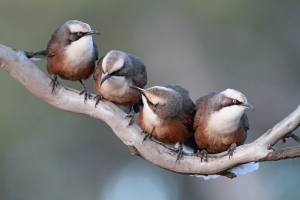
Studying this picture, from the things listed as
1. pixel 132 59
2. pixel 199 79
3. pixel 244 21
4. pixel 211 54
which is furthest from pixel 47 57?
pixel 244 21

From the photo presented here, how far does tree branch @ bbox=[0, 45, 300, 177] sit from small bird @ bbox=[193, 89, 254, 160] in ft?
0.60

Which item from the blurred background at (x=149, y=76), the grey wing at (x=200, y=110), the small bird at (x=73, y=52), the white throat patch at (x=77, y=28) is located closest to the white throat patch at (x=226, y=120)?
the grey wing at (x=200, y=110)

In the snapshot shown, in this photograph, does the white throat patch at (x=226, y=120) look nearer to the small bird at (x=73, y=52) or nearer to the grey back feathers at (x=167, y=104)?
the grey back feathers at (x=167, y=104)

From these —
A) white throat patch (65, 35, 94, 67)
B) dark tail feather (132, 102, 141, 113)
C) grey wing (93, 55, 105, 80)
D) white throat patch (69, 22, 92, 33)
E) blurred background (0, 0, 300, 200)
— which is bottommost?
blurred background (0, 0, 300, 200)

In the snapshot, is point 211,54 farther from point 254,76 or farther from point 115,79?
point 115,79

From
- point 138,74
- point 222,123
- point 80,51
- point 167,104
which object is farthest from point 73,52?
point 222,123

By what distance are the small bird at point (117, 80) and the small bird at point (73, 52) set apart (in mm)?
142

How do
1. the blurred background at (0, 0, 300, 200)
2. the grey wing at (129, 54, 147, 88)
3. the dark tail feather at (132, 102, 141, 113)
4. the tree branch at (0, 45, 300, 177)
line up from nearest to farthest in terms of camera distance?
1. the tree branch at (0, 45, 300, 177)
2. the grey wing at (129, 54, 147, 88)
3. the dark tail feather at (132, 102, 141, 113)
4. the blurred background at (0, 0, 300, 200)

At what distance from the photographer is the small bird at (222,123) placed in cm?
457

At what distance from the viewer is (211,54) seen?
1040cm

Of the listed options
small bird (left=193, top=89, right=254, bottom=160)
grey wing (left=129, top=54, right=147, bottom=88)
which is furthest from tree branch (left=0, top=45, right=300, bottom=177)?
grey wing (left=129, top=54, right=147, bottom=88)

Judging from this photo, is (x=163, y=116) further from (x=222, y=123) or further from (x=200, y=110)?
(x=222, y=123)

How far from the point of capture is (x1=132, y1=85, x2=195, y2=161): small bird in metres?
4.70

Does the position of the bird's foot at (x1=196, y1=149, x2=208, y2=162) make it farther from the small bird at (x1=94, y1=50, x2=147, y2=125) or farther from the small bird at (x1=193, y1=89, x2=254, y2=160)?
the small bird at (x1=94, y1=50, x2=147, y2=125)
